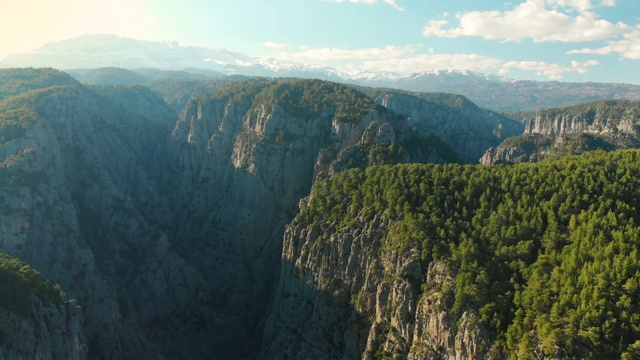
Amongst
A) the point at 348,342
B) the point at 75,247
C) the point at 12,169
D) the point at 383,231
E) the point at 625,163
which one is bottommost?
the point at 348,342

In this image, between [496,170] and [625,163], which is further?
[496,170]

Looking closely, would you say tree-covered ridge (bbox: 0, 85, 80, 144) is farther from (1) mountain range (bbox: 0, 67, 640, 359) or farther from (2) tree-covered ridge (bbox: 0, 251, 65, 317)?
(2) tree-covered ridge (bbox: 0, 251, 65, 317)

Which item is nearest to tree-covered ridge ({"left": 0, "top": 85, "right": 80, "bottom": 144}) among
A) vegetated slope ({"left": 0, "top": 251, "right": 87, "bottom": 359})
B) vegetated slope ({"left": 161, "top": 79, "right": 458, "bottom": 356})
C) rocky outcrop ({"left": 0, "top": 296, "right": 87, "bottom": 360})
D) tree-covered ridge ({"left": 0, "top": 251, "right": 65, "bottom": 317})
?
vegetated slope ({"left": 0, "top": 251, "right": 87, "bottom": 359})

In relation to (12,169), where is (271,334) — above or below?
below

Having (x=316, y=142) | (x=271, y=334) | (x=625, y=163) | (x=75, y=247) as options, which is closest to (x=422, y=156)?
(x=316, y=142)

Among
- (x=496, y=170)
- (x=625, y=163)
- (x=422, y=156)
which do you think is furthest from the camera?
(x=422, y=156)

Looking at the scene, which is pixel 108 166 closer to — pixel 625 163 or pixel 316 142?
pixel 316 142

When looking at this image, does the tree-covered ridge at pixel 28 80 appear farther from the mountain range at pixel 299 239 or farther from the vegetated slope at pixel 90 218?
the vegetated slope at pixel 90 218
